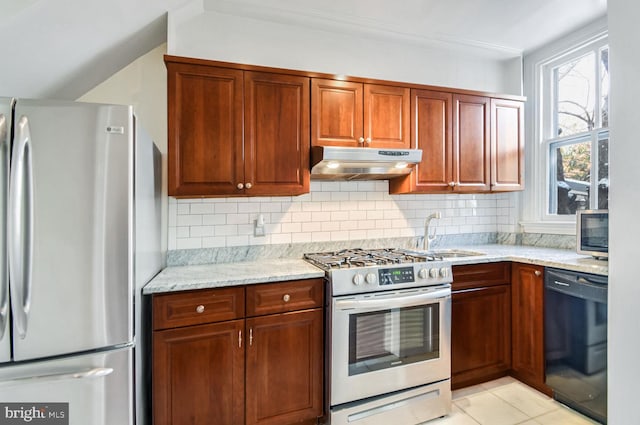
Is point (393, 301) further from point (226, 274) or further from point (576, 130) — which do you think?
point (576, 130)

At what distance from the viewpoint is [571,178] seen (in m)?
2.92

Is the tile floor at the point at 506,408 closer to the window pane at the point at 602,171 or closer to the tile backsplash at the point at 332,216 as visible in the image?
the tile backsplash at the point at 332,216

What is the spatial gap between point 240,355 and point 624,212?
182 centimetres

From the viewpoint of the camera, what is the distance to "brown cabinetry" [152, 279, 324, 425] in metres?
1.73

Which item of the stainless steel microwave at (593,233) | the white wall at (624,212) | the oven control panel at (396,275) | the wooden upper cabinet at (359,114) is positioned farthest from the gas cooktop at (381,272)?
the white wall at (624,212)

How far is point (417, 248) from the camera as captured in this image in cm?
306

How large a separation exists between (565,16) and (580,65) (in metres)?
0.52

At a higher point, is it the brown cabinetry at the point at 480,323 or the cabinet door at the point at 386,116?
the cabinet door at the point at 386,116

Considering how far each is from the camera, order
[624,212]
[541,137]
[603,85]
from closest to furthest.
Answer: [624,212] < [603,85] < [541,137]

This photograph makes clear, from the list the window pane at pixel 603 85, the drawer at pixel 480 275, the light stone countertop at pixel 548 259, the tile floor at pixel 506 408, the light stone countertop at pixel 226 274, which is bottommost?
the tile floor at pixel 506 408

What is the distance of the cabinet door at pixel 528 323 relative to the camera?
238 centimetres

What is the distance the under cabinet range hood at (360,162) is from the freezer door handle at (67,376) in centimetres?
165

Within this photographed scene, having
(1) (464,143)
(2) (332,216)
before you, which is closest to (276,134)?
(2) (332,216)

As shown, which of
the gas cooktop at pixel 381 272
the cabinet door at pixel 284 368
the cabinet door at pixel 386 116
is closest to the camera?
the cabinet door at pixel 284 368
